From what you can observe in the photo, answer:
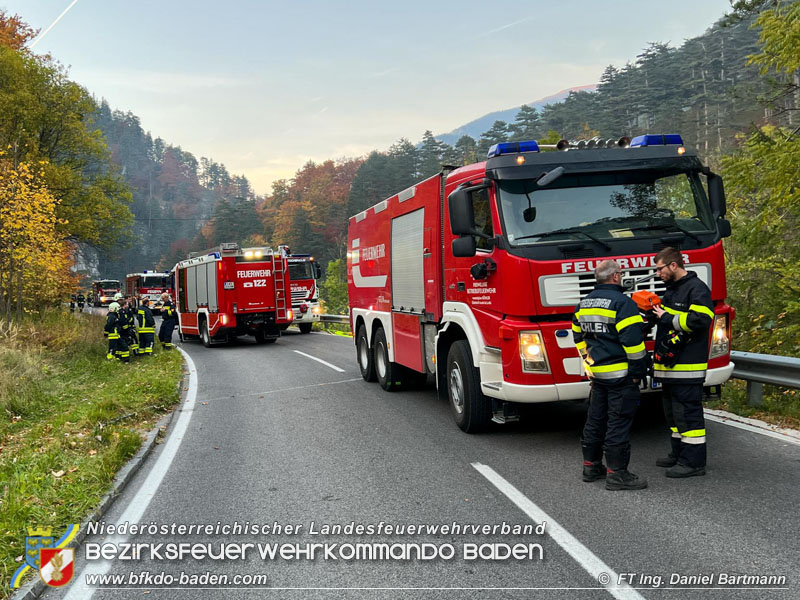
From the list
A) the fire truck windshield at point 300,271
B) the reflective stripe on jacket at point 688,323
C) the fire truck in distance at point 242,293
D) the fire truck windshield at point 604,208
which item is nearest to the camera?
the reflective stripe on jacket at point 688,323

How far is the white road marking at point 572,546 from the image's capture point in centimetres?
344

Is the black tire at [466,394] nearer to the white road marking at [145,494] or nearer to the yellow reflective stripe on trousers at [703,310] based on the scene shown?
the yellow reflective stripe on trousers at [703,310]

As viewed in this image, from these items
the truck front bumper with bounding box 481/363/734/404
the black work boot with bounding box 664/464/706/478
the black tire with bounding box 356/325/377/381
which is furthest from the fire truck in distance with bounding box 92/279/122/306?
the black work boot with bounding box 664/464/706/478

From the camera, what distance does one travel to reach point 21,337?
56.8 feet

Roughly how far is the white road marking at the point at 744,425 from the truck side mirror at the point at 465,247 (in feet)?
10.8

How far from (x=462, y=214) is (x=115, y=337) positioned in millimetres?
12032

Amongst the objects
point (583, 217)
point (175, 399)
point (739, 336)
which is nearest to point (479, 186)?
point (583, 217)

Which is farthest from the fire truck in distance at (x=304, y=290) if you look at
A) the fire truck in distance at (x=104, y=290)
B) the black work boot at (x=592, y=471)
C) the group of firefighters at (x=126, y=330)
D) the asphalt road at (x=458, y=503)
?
the fire truck in distance at (x=104, y=290)

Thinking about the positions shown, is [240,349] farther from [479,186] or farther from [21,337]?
[479,186]

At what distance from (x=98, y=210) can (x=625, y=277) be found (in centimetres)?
2866

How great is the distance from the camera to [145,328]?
1680cm

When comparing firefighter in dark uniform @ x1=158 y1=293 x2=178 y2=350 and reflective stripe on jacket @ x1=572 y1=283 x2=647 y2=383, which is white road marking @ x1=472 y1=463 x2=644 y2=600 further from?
firefighter in dark uniform @ x1=158 y1=293 x2=178 y2=350

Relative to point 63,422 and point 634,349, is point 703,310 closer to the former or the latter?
point 634,349

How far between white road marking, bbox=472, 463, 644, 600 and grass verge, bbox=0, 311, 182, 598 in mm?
3248
